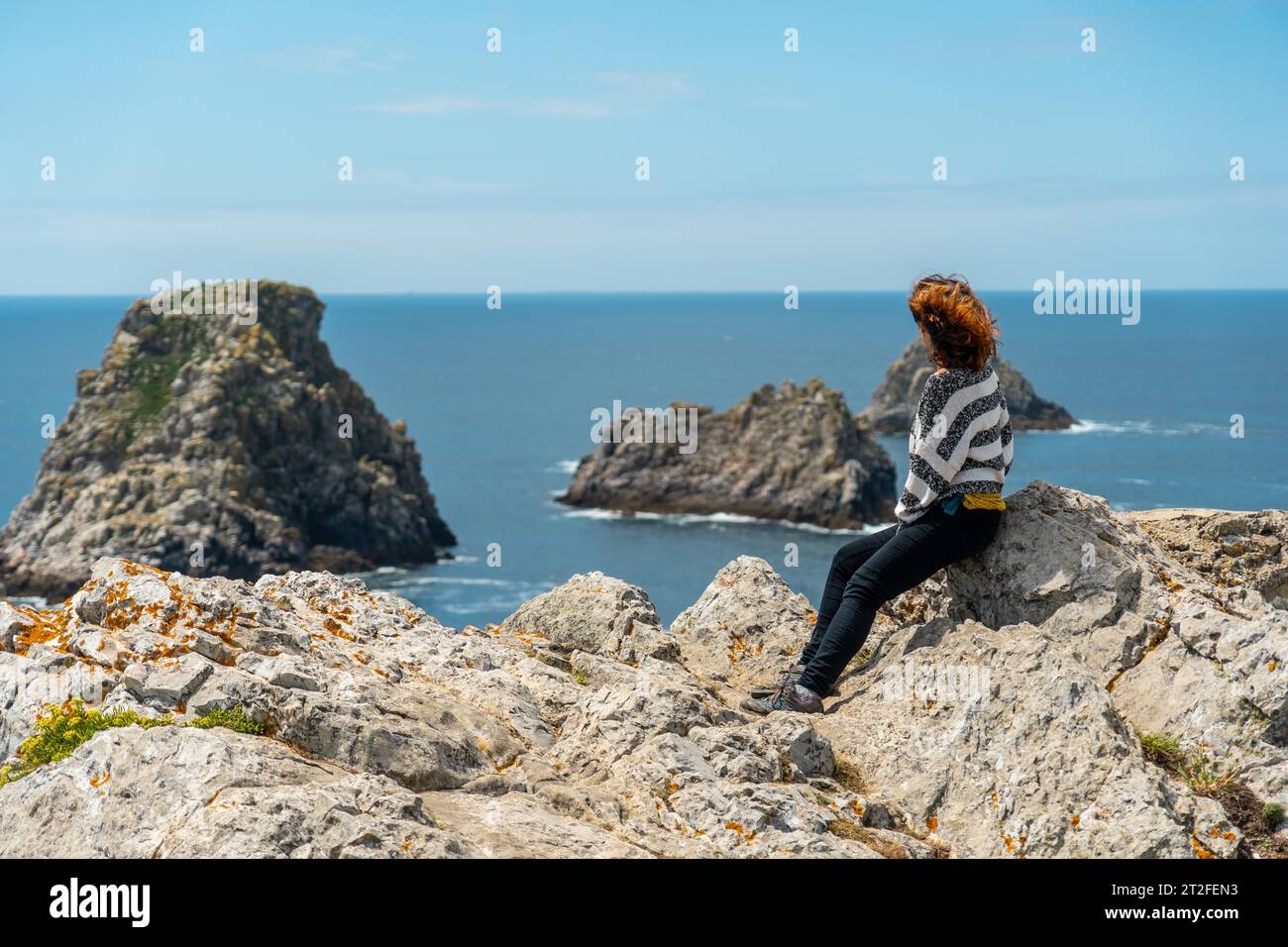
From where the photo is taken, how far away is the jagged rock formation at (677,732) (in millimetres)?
7367

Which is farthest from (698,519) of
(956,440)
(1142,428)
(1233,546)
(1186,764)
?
(1186,764)

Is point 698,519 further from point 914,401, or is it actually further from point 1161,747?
point 1161,747

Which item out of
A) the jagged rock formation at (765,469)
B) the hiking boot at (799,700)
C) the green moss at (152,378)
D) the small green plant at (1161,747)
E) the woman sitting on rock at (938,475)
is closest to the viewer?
the small green plant at (1161,747)

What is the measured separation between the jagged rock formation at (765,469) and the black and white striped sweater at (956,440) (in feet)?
360

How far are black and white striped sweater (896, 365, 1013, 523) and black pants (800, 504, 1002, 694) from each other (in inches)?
9.3

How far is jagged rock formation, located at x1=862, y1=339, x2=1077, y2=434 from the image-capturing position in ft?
563

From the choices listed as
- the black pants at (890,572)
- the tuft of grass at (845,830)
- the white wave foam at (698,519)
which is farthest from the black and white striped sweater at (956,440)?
the white wave foam at (698,519)

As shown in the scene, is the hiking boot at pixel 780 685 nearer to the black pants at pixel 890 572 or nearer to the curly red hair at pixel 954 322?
the black pants at pixel 890 572

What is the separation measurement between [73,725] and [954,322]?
7.62m

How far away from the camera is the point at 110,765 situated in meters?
7.50

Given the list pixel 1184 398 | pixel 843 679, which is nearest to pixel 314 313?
pixel 843 679

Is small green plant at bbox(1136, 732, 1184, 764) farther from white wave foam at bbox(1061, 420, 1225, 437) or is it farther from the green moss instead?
white wave foam at bbox(1061, 420, 1225, 437)
